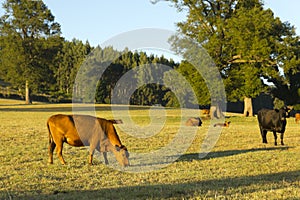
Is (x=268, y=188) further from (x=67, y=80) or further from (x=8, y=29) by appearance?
(x=67, y=80)

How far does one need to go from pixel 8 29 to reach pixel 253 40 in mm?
36617

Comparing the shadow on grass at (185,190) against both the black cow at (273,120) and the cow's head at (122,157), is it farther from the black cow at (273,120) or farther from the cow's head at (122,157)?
the black cow at (273,120)

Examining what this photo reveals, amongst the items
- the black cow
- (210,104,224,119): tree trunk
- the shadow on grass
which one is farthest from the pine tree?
the shadow on grass

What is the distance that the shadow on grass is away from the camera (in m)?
7.91

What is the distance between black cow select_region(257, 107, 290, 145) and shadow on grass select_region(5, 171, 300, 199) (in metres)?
8.92

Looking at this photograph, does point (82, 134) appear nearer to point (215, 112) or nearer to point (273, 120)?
point (273, 120)

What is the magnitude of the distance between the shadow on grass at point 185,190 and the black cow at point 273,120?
8.92 metres

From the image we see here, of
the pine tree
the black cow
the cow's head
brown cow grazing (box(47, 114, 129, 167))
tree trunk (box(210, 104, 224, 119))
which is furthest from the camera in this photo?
the pine tree

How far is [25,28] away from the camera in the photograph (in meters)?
60.6

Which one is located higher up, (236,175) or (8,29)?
(8,29)

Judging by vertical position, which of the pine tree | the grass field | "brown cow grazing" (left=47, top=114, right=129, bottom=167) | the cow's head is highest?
the pine tree

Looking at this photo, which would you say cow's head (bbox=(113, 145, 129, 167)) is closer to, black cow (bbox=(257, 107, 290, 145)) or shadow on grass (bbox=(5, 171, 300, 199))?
shadow on grass (bbox=(5, 171, 300, 199))

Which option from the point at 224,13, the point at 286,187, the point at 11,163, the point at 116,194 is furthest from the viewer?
the point at 224,13

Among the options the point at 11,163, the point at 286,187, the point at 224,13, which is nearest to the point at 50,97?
the point at 224,13
